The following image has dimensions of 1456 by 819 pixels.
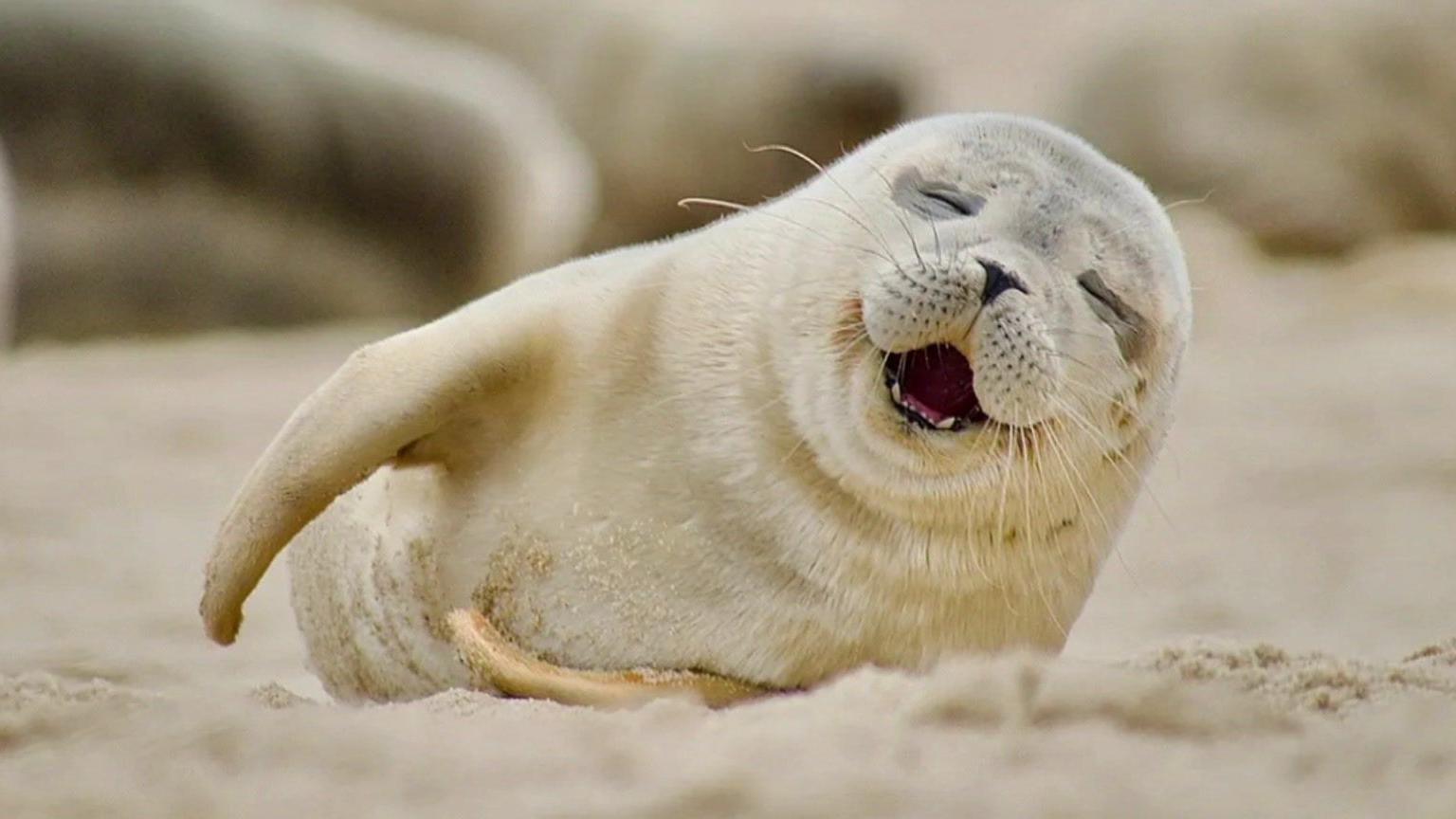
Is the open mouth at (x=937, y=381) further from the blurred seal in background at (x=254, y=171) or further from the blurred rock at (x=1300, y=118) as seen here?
the blurred rock at (x=1300, y=118)

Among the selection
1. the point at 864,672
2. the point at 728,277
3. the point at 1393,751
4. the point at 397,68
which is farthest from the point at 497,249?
the point at 1393,751

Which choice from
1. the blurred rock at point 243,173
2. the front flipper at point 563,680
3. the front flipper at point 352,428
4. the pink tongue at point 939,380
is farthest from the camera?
the blurred rock at point 243,173

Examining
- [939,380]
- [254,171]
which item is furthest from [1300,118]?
[939,380]

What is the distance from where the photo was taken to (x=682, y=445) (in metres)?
3.29

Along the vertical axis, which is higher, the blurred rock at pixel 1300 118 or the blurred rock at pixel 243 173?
the blurred rock at pixel 1300 118

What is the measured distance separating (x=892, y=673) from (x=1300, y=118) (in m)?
7.96

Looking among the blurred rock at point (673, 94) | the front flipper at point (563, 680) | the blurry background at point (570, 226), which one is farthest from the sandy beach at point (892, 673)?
the blurred rock at point (673, 94)

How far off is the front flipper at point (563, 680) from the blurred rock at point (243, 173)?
5343 millimetres

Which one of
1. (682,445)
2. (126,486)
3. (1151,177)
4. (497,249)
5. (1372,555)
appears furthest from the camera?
(1151,177)

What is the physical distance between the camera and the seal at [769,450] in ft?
10.3

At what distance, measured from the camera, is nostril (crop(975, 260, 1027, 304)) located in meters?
3.08

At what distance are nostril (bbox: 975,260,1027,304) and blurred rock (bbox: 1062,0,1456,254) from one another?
7.11m

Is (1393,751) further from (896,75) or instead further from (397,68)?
(896,75)

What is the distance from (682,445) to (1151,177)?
7395 millimetres
